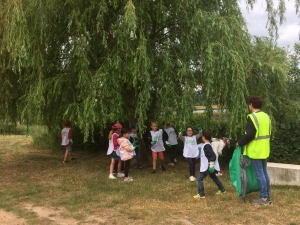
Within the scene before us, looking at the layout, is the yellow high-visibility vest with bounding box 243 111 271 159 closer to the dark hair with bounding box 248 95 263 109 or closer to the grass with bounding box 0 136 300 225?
the dark hair with bounding box 248 95 263 109

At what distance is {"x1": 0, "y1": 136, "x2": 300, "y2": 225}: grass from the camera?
16.6 feet

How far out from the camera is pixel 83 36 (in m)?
7.57

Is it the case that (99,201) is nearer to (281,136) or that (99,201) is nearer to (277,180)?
(277,180)

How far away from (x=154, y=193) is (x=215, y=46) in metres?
3.39

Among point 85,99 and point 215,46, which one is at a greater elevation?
point 215,46

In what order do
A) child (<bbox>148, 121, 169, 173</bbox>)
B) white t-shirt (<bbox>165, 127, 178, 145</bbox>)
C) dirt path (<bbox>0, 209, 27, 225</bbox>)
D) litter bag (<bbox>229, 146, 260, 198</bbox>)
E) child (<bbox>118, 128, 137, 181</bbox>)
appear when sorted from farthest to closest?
white t-shirt (<bbox>165, 127, 178, 145</bbox>) < child (<bbox>148, 121, 169, 173</bbox>) < child (<bbox>118, 128, 137, 181</bbox>) < litter bag (<bbox>229, 146, 260, 198</bbox>) < dirt path (<bbox>0, 209, 27, 225</bbox>)

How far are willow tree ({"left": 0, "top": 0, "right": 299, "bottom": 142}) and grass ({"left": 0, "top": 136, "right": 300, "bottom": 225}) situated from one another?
1.40 metres

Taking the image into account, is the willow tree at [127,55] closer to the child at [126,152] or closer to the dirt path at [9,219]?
the child at [126,152]

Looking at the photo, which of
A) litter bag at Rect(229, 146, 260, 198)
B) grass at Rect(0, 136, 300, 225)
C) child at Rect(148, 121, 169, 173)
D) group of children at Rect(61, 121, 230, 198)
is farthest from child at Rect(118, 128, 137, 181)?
litter bag at Rect(229, 146, 260, 198)

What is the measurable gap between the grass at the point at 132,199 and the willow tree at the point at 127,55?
1404 millimetres

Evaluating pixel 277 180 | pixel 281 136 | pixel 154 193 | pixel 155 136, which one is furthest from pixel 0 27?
pixel 281 136

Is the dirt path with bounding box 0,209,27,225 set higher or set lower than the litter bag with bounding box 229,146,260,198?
lower

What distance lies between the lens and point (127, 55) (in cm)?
739

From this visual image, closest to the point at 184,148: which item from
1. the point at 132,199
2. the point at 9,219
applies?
the point at 132,199
